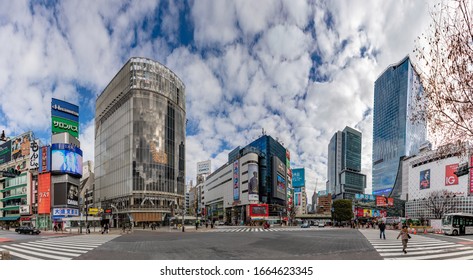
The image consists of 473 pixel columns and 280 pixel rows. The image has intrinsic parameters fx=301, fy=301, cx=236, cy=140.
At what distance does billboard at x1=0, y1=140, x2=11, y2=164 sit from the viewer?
270ft

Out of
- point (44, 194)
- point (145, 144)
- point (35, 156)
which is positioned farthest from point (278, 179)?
point (35, 156)

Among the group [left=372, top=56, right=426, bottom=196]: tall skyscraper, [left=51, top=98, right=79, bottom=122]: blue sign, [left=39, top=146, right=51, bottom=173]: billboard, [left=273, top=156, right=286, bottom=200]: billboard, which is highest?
[left=51, top=98, right=79, bottom=122]: blue sign

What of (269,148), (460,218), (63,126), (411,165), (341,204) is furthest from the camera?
(411,165)

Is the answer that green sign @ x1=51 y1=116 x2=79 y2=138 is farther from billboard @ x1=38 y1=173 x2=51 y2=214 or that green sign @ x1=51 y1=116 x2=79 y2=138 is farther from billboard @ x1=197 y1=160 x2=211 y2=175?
billboard @ x1=197 y1=160 x2=211 y2=175

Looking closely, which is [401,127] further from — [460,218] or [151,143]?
[151,143]

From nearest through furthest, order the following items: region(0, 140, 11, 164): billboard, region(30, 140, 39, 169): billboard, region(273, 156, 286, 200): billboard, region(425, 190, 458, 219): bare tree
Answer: region(30, 140, 39, 169): billboard
region(0, 140, 11, 164): billboard
region(425, 190, 458, 219): bare tree
region(273, 156, 286, 200): billboard

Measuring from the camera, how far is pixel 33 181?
230ft

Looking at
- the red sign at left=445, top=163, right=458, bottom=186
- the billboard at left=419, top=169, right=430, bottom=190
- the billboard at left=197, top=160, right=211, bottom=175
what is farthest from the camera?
the billboard at left=197, top=160, right=211, bottom=175

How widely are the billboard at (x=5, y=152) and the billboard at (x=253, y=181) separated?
66807 millimetres

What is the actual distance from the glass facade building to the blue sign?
1195cm

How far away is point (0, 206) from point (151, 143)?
151 feet

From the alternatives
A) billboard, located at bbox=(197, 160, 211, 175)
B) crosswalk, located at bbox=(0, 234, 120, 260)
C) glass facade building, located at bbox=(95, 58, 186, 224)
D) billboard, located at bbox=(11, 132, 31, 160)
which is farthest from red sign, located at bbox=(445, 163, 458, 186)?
billboard, located at bbox=(11, 132, 31, 160)

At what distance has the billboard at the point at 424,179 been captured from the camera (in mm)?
106125
